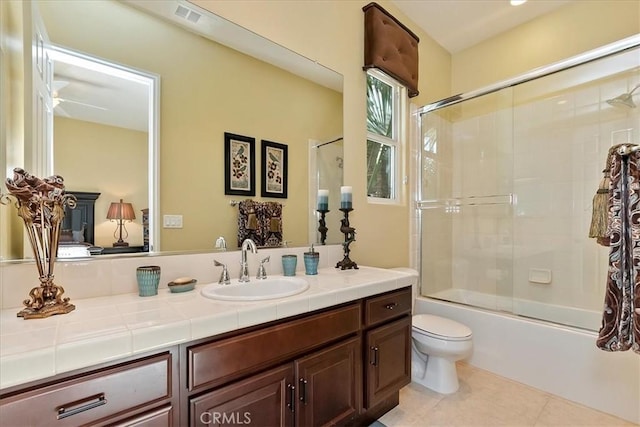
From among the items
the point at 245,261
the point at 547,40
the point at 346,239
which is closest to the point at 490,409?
the point at 346,239

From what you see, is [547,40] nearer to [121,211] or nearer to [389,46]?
[389,46]

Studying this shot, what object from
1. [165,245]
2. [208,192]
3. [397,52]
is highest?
[397,52]

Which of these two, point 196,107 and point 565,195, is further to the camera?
point 565,195

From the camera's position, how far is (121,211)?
1.27 metres

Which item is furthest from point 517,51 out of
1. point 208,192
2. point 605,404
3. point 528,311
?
point 208,192

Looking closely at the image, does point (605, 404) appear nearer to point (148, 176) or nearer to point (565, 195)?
point (565, 195)

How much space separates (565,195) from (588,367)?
133cm

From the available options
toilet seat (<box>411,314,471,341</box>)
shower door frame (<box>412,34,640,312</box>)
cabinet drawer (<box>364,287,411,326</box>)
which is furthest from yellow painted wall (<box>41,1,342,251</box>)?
shower door frame (<box>412,34,640,312</box>)

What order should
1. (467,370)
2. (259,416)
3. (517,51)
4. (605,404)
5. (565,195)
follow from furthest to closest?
(517,51) < (565,195) < (467,370) < (605,404) < (259,416)

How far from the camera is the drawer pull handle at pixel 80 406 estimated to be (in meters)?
0.72

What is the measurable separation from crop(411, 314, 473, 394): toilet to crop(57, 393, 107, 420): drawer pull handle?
70.7 inches

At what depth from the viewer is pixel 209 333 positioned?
928 mm

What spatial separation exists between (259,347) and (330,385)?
0.46 metres

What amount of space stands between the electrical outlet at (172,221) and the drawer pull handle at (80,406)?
771mm
